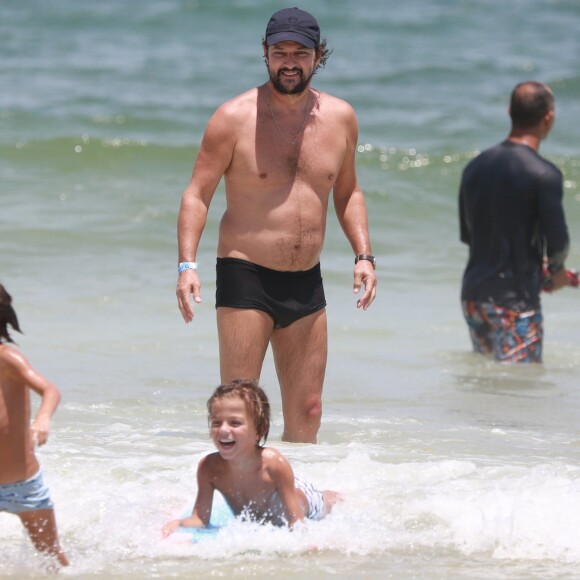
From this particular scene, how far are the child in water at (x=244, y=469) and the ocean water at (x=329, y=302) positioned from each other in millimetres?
111

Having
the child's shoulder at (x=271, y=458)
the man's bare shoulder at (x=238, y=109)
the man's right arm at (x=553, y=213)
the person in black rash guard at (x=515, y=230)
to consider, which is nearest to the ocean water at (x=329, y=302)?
the child's shoulder at (x=271, y=458)

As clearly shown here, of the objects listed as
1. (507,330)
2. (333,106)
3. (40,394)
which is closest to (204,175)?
(333,106)

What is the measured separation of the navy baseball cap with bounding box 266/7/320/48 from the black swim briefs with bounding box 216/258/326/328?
0.95 m

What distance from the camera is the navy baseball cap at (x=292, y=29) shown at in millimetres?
5191

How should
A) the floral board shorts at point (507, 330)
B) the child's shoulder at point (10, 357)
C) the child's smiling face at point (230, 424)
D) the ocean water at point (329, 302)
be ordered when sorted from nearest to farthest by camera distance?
1. the child's shoulder at point (10, 357)
2. the child's smiling face at point (230, 424)
3. the ocean water at point (329, 302)
4. the floral board shorts at point (507, 330)

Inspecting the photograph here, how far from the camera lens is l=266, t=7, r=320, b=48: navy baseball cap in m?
5.19

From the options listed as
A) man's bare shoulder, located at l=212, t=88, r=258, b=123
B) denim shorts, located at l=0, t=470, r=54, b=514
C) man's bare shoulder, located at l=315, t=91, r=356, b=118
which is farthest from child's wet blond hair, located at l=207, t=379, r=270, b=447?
man's bare shoulder, located at l=315, t=91, r=356, b=118

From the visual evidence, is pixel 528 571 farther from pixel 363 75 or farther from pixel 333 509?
pixel 363 75

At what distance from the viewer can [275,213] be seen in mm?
5371

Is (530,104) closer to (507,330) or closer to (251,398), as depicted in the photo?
(507,330)

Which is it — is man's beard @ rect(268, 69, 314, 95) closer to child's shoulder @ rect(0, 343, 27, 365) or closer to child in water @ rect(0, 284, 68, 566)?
child in water @ rect(0, 284, 68, 566)

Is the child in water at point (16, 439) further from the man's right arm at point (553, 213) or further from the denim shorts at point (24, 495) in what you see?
the man's right arm at point (553, 213)

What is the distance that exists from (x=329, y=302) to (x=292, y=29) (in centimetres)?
548

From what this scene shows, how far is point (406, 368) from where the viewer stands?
8375 millimetres
